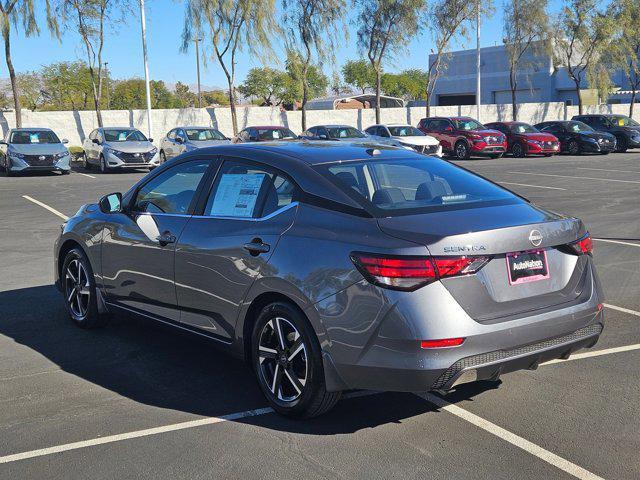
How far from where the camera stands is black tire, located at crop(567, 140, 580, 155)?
33.5m

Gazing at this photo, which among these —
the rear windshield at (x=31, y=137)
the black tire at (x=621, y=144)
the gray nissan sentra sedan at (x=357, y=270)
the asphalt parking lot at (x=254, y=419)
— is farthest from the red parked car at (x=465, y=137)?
the gray nissan sentra sedan at (x=357, y=270)

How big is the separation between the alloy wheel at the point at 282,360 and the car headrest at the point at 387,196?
859 millimetres

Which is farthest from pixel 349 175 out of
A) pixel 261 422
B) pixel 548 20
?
pixel 548 20

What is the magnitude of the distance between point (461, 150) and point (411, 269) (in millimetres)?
28811

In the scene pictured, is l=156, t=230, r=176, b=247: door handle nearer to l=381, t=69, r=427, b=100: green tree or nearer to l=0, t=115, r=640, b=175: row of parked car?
l=0, t=115, r=640, b=175: row of parked car

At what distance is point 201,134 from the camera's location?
89.7 feet

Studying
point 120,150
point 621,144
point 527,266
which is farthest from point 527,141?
point 527,266

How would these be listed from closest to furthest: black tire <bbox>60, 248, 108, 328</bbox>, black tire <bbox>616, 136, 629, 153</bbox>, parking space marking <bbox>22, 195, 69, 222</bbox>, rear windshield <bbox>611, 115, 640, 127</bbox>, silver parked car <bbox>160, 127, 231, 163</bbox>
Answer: black tire <bbox>60, 248, 108, 328</bbox>, parking space marking <bbox>22, 195, 69, 222</bbox>, silver parked car <bbox>160, 127, 231, 163</bbox>, black tire <bbox>616, 136, 629, 153</bbox>, rear windshield <bbox>611, 115, 640, 127</bbox>

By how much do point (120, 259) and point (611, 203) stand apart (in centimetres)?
1174

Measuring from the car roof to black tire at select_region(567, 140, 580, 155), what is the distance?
30227mm

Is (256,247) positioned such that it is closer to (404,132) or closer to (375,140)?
(375,140)

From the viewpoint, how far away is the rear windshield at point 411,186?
4.34m

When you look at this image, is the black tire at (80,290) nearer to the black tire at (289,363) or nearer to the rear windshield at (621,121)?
the black tire at (289,363)

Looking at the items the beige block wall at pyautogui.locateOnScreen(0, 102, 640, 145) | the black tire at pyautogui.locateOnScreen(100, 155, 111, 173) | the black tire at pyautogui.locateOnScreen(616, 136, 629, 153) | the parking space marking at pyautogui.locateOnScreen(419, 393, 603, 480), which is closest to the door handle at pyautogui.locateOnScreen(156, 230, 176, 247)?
the parking space marking at pyautogui.locateOnScreen(419, 393, 603, 480)
